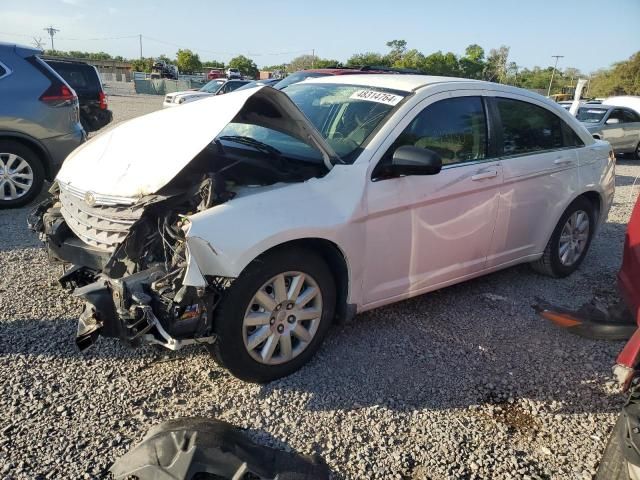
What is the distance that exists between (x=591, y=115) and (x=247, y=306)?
14685mm

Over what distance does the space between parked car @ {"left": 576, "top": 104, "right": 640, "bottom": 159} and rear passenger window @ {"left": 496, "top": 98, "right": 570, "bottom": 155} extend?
35.9 ft

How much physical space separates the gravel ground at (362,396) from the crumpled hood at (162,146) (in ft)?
3.43

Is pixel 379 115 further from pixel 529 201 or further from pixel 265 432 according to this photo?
pixel 265 432

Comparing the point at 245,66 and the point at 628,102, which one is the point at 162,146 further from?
the point at 245,66

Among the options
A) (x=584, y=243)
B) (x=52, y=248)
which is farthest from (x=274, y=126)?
(x=584, y=243)

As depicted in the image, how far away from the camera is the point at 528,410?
9.72 feet

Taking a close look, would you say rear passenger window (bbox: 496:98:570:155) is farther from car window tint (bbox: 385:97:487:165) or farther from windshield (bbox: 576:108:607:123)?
windshield (bbox: 576:108:607:123)

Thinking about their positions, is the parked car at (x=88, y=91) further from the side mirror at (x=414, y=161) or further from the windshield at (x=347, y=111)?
the side mirror at (x=414, y=161)

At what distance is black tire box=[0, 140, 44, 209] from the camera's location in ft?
20.1

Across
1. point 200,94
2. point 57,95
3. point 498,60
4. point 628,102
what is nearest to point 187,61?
point 498,60

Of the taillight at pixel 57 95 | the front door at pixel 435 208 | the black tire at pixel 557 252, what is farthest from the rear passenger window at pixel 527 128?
the taillight at pixel 57 95

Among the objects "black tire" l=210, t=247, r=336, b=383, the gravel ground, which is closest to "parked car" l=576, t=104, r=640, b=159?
the gravel ground

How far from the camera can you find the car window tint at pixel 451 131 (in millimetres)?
3463

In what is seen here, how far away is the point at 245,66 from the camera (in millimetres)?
78625
